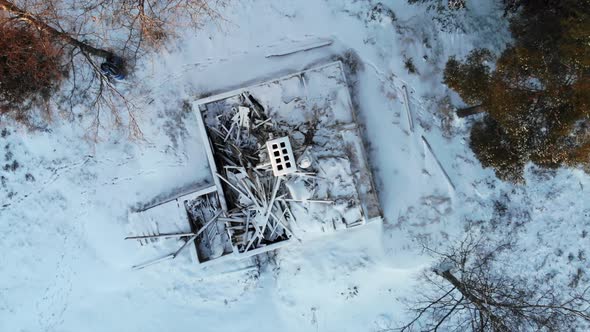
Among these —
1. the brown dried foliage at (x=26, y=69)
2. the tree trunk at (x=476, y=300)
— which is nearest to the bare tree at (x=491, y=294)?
the tree trunk at (x=476, y=300)

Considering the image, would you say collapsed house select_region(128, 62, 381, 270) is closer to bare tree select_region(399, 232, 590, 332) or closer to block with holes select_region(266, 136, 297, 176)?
block with holes select_region(266, 136, 297, 176)

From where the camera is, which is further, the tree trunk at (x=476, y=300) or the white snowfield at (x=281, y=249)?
the white snowfield at (x=281, y=249)

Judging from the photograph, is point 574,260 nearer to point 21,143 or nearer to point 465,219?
point 465,219

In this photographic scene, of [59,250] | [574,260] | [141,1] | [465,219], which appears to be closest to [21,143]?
[59,250]

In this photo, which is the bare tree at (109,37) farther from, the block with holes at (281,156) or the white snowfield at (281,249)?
the block with holes at (281,156)

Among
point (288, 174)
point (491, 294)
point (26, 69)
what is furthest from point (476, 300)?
point (26, 69)

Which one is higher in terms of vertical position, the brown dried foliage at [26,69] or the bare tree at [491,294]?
the brown dried foliage at [26,69]

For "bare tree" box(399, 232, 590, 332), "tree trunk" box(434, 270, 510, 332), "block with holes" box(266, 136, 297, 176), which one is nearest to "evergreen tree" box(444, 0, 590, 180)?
"bare tree" box(399, 232, 590, 332)
